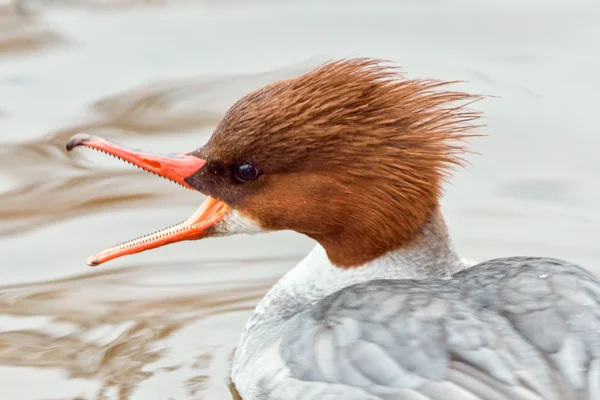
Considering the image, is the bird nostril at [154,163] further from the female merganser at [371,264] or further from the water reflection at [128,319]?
the water reflection at [128,319]

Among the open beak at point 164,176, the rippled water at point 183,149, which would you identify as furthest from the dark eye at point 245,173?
the rippled water at point 183,149

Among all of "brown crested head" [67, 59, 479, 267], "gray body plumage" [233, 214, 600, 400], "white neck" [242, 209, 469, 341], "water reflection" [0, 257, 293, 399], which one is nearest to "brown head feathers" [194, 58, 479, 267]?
"brown crested head" [67, 59, 479, 267]

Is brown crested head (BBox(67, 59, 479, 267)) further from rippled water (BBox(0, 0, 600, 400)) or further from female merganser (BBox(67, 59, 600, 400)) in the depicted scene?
rippled water (BBox(0, 0, 600, 400))

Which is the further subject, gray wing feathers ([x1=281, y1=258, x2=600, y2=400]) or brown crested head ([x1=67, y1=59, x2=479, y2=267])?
brown crested head ([x1=67, y1=59, x2=479, y2=267])

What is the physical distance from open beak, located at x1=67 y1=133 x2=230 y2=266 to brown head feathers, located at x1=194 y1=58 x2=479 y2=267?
93mm

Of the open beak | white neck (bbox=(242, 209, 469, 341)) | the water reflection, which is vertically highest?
the open beak

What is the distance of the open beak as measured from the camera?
4.95 metres

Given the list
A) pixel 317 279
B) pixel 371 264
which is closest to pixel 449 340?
pixel 371 264

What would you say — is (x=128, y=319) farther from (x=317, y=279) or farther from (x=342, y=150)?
(x=342, y=150)

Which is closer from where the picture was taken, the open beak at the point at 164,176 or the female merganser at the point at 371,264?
the female merganser at the point at 371,264

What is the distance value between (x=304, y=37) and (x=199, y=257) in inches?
91.4

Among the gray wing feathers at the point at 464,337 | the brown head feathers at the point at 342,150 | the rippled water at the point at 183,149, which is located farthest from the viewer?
the rippled water at the point at 183,149

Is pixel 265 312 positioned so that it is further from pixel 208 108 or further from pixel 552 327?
pixel 208 108

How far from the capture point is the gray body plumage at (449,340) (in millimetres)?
4223
